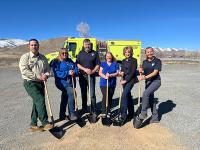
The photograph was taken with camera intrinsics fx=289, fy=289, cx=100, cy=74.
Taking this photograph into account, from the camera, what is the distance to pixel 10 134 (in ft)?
22.0

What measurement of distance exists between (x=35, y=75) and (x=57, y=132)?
4.56 ft

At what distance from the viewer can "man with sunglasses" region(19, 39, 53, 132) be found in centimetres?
651

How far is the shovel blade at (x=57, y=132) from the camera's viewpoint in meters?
6.40

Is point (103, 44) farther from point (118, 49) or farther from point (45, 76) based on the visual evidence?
point (45, 76)

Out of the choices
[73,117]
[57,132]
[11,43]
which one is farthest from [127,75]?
[11,43]

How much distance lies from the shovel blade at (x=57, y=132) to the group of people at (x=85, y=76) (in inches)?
6.0

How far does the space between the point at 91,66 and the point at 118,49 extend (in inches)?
579

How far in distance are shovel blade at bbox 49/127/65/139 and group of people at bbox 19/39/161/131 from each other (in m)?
0.15

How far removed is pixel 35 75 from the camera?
21.7ft

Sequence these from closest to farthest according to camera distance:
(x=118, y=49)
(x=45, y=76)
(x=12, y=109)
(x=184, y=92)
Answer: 1. (x=45, y=76)
2. (x=12, y=109)
3. (x=184, y=92)
4. (x=118, y=49)

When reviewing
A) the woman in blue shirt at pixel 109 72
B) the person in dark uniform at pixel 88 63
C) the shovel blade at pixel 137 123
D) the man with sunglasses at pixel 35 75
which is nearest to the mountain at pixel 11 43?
the person in dark uniform at pixel 88 63

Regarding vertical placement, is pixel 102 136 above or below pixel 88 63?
below

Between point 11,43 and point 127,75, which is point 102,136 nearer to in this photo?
point 127,75

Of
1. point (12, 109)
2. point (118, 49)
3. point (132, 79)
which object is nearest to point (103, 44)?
point (118, 49)
